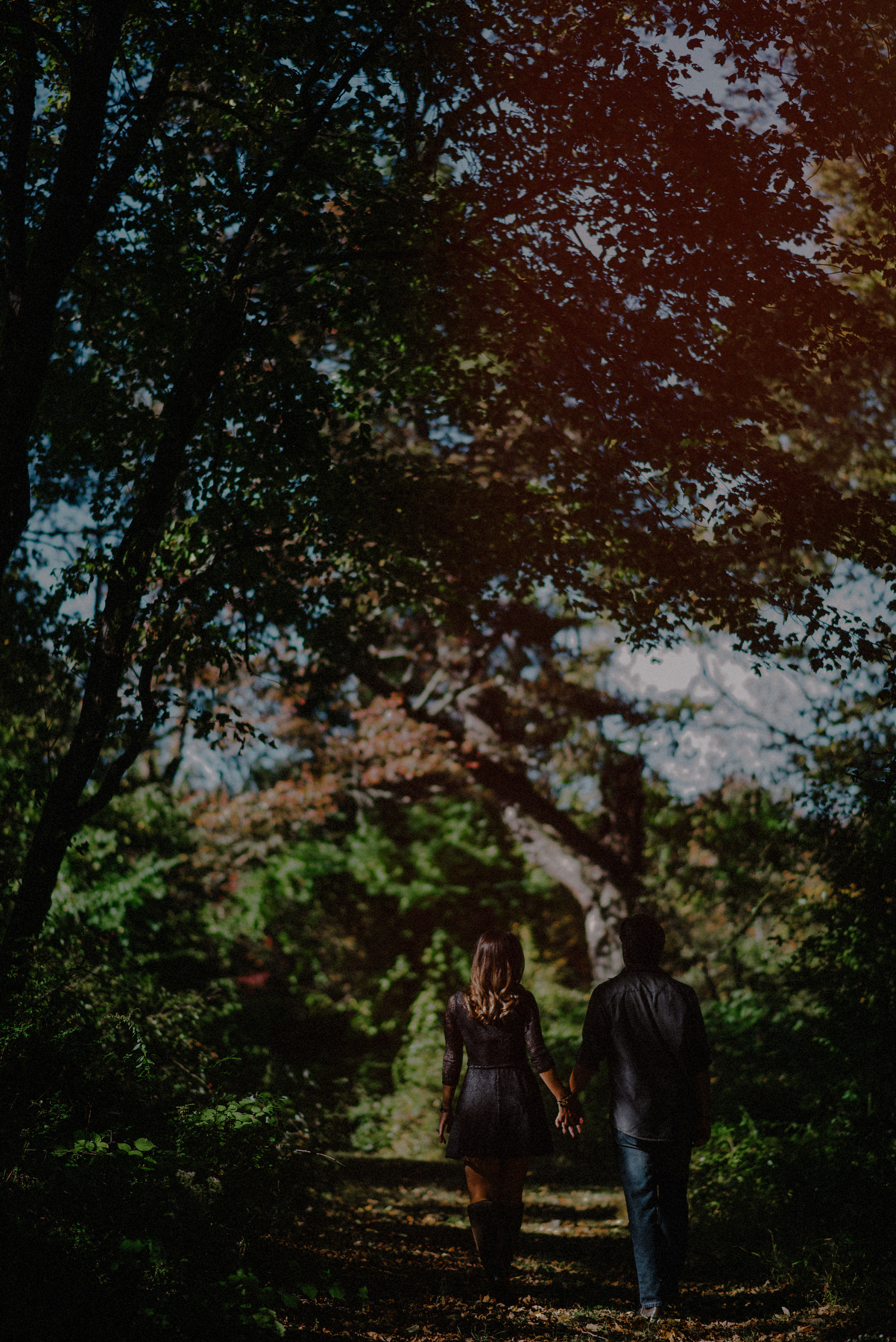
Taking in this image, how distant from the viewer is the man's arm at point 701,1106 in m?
4.44

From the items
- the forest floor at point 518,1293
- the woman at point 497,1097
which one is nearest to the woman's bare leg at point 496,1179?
the woman at point 497,1097

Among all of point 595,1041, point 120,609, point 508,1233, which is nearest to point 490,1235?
point 508,1233

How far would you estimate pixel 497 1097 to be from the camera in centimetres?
471

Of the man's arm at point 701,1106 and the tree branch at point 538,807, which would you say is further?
the tree branch at point 538,807

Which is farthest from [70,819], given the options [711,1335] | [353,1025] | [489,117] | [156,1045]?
[353,1025]

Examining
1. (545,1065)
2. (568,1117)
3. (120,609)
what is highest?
(120,609)

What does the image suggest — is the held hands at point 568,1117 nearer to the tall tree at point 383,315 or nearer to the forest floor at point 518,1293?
the forest floor at point 518,1293

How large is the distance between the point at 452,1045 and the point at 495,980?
1.64 ft

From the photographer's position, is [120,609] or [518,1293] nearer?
[518,1293]

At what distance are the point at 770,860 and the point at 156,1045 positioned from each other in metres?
7.55

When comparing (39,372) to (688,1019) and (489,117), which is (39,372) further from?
(688,1019)

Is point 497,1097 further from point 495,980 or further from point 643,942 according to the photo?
point 643,942

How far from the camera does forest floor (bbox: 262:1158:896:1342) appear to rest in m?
4.30

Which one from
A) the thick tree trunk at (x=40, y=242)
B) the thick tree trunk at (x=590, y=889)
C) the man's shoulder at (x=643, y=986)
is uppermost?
the thick tree trunk at (x=40, y=242)
